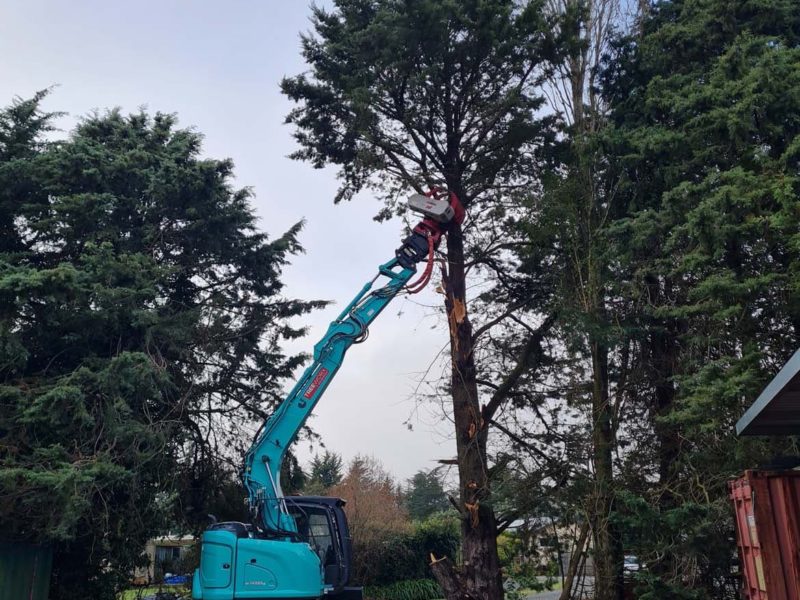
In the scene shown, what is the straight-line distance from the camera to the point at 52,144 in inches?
559

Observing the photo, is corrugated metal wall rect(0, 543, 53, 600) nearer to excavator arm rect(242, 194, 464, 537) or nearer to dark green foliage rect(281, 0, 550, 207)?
excavator arm rect(242, 194, 464, 537)

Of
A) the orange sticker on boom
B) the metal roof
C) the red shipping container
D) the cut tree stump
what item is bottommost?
the cut tree stump

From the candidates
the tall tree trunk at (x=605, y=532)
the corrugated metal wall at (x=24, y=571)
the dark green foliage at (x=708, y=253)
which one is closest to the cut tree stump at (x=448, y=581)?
the tall tree trunk at (x=605, y=532)

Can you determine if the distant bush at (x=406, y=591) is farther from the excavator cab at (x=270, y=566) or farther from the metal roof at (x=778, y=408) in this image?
A: the metal roof at (x=778, y=408)

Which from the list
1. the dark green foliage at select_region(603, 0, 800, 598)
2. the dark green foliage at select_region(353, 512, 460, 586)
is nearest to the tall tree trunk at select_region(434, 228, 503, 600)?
the dark green foliage at select_region(603, 0, 800, 598)

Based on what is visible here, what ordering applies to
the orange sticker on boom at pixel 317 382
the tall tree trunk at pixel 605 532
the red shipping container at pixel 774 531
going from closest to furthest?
the red shipping container at pixel 774 531 < the tall tree trunk at pixel 605 532 < the orange sticker on boom at pixel 317 382

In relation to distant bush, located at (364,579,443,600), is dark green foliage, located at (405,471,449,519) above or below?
above

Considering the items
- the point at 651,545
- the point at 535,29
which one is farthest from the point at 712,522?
the point at 535,29

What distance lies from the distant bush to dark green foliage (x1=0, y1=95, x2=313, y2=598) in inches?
369

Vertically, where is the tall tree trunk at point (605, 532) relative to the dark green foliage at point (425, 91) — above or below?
below

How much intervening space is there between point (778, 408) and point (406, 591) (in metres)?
17.9

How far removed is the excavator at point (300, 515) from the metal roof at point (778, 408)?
5897mm

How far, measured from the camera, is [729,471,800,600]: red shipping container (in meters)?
6.38

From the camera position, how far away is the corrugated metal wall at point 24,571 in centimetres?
1165
